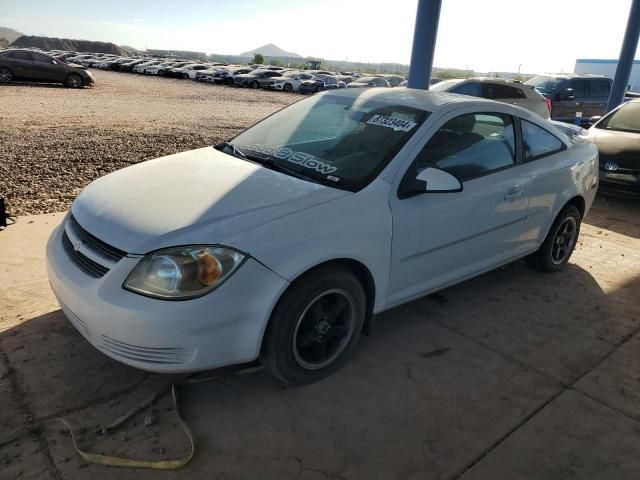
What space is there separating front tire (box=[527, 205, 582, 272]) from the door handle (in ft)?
2.76

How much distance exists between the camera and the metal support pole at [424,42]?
6418 mm

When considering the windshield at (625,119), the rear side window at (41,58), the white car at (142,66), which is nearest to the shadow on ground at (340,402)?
the windshield at (625,119)

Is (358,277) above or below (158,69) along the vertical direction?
below

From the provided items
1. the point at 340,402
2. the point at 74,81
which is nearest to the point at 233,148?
the point at 340,402

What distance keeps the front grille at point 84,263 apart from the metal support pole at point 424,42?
5.21 meters

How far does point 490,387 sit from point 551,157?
2153 millimetres

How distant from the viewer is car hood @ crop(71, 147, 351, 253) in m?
2.51

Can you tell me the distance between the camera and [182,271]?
2412mm

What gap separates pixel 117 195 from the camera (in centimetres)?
295

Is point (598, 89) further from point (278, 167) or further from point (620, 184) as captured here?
point (278, 167)

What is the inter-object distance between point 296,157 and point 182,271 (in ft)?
4.13

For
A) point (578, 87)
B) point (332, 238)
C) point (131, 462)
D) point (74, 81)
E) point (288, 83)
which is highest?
point (578, 87)

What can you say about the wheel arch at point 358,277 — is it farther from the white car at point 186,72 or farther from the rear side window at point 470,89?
the white car at point 186,72

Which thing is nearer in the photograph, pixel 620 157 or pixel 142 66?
pixel 620 157
